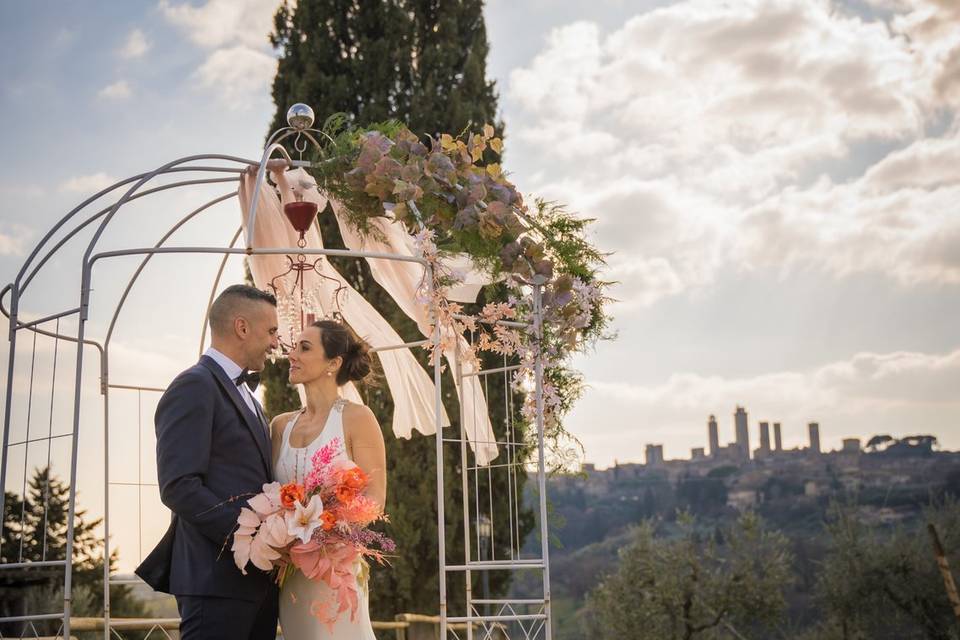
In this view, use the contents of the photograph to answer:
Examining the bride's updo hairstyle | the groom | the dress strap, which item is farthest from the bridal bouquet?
the bride's updo hairstyle

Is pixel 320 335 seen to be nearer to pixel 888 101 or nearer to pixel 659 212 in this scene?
pixel 659 212

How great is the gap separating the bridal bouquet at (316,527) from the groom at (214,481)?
0.40ft

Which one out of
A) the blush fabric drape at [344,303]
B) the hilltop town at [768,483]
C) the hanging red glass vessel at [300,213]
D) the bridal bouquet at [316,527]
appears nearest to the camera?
the bridal bouquet at [316,527]

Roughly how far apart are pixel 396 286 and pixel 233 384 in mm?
2411

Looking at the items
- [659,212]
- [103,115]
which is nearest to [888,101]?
[659,212]

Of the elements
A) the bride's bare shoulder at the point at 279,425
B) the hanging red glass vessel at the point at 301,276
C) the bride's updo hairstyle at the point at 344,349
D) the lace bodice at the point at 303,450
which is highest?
the hanging red glass vessel at the point at 301,276

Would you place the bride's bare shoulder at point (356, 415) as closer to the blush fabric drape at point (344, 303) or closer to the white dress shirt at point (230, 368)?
the white dress shirt at point (230, 368)

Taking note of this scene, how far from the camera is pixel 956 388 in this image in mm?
19281

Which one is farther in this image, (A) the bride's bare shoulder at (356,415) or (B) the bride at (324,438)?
(A) the bride's bare shoulder at (356,415)

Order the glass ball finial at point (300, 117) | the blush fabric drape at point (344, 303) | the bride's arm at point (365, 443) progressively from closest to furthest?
the bride's arm at point (365, 443)
the glass ball finial at point (300, 117)
the blush fabric drape at point (344, 303)

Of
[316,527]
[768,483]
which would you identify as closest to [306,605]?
[316,527]

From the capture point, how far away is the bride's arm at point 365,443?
4.46m

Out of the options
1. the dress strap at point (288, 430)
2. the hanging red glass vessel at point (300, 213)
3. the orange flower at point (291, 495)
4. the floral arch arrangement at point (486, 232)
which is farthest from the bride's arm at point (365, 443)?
the hanging red glass vessel at point (300, 213)

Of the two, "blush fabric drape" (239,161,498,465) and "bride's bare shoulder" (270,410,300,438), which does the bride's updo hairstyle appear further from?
"blush fabric drape" (239,161,498,465)
